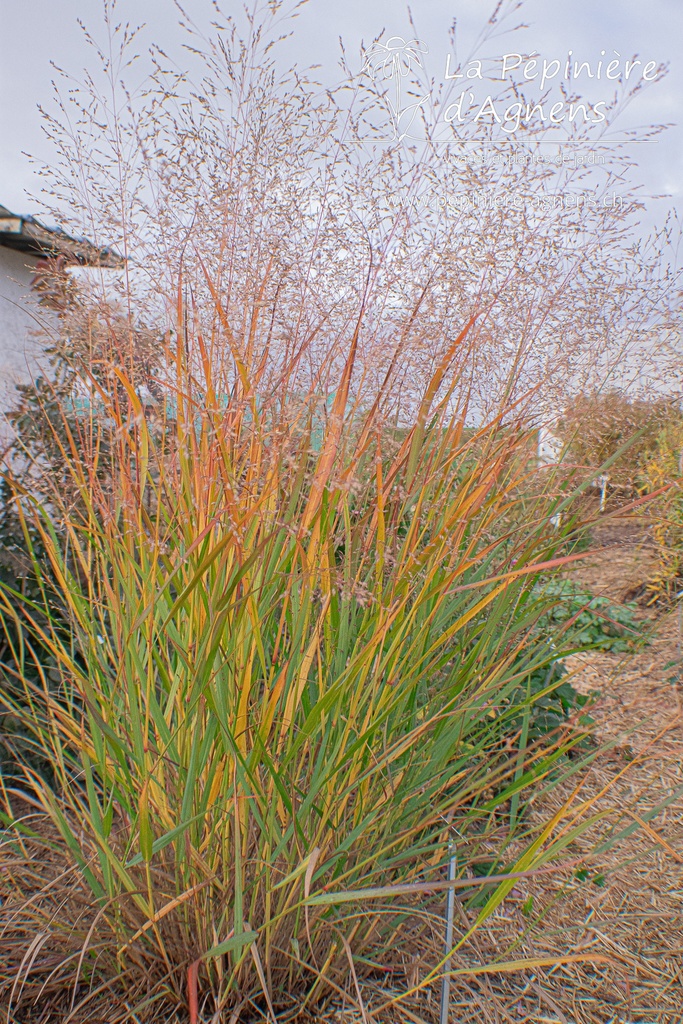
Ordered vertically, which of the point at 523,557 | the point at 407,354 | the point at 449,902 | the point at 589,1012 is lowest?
the point at 589,1012

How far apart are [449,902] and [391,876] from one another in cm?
29

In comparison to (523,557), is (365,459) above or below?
above

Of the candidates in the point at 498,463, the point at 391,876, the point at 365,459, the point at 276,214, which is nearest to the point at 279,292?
the point at 276,214

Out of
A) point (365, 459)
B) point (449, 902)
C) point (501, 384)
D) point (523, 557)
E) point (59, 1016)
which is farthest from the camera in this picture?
point (501, 384)

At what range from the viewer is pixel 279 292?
4.71 ft

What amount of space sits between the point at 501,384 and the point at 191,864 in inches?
50.6

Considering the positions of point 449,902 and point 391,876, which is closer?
point 449,902

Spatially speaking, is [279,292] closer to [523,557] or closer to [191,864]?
[523,557]

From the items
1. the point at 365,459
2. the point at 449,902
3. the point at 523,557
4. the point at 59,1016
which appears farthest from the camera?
the point at 365,459

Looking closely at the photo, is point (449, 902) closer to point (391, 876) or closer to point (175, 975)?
point (391, 876)

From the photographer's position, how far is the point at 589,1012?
1.45 meters

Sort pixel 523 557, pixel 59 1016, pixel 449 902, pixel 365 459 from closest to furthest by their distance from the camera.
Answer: pixel 449 902, pixel 59 1016, pixel 523 557, pixel 365 459

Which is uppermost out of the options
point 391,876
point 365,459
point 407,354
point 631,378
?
point 631,378

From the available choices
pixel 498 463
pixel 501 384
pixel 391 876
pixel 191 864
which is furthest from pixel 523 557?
pixel 191 864
